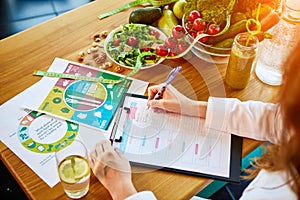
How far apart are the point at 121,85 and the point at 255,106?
0.36 m

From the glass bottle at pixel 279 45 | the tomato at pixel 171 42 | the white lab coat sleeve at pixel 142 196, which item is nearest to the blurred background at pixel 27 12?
the tomato at pixel 171 42

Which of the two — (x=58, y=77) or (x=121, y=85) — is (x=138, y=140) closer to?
(x=121, y=85)

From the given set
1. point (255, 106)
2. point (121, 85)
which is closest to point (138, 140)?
point (121, 85)

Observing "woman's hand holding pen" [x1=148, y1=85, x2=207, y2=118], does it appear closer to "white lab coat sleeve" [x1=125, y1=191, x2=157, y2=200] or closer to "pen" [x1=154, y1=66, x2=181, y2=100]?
"pen" [x1=154, y1=66, x2=181, y2=100]

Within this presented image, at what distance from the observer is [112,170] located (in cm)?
100

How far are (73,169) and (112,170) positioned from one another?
0.09m

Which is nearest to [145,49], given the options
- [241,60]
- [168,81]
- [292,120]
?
[168,81]

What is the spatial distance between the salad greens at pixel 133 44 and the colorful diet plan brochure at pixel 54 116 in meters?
0.07

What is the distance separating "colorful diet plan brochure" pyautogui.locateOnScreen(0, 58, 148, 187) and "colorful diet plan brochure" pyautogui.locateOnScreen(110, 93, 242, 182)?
50 mm

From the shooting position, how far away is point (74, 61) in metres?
1.24

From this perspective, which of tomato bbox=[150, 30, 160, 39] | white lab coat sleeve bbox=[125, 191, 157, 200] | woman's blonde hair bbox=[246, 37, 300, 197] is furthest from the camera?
tomato bbox=[150, 30, 160, 39]

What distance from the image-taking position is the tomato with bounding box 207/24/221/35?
1.22 meters

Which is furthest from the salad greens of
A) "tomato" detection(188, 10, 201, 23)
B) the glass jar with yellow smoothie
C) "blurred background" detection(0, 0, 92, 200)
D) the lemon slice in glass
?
"blurred background" detection(0, 0, 92, 200)

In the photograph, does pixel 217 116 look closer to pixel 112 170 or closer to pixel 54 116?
pixel 112 170
